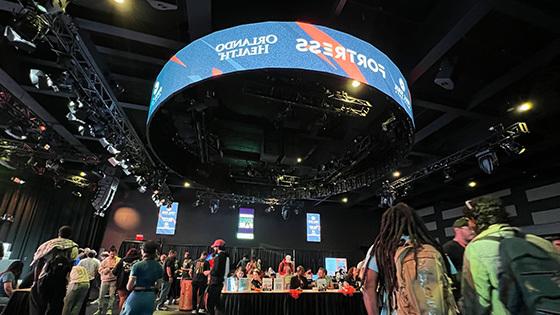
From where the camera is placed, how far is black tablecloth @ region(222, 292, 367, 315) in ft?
17.3

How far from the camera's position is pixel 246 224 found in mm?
12156

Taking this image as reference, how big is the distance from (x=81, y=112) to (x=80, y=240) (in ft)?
22.6

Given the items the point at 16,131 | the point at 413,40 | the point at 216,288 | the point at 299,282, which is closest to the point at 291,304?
the point at 299,282

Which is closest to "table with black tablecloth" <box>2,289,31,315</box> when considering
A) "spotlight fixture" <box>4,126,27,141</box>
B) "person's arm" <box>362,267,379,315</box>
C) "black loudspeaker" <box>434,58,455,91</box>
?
"person's arm" <box>362,267,379,315</box>

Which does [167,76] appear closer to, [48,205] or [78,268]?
[78,268]

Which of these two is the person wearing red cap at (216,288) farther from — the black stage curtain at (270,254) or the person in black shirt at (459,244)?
the black stage curtain at (270,254)

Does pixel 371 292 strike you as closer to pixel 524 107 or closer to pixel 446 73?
pixel 446 73

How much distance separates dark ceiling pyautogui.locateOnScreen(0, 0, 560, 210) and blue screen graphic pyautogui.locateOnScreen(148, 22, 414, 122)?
55.2 inches

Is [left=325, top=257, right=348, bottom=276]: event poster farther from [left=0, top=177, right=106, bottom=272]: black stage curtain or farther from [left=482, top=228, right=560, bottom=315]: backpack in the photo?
[left=482, top=228, right=560, bottom=315]: backpack

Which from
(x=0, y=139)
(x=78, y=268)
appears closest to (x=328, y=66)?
(x=78, y=268)

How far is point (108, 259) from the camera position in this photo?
614 cm

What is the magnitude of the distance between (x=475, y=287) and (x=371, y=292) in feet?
1.83

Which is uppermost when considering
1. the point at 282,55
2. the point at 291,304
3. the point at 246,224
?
the point at 282,55

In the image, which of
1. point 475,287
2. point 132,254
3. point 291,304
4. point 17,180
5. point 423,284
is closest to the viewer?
point 423,284
